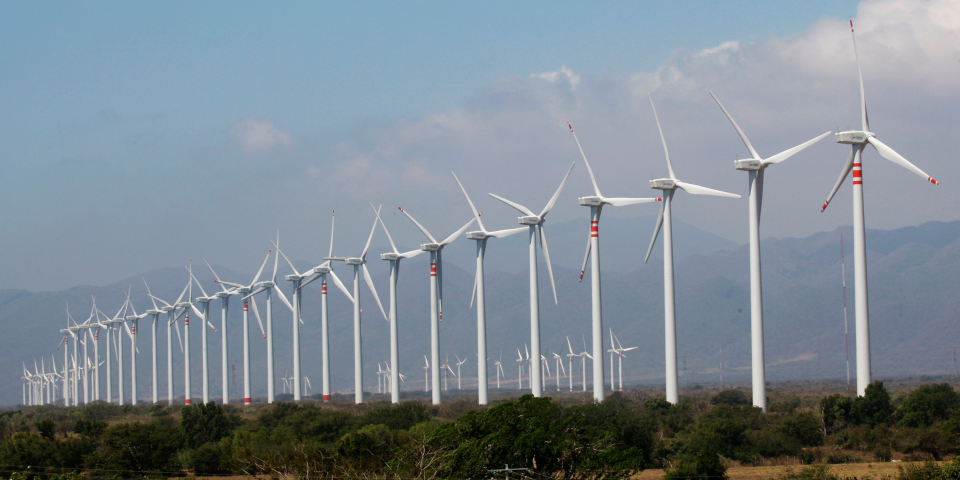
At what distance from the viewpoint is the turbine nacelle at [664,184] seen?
6438 cm

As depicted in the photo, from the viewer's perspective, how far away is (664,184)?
64625 millimetres

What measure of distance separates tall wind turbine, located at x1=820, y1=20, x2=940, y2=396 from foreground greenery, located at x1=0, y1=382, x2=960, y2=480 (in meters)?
1.62

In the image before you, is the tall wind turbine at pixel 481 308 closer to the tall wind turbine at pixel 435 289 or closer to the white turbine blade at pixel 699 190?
the tall wind turbine at pixel 435 289

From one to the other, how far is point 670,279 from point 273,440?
27.1 metres

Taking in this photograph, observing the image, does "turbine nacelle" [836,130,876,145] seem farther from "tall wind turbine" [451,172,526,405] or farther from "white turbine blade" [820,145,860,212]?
"tall wind turbine" [451,172,526,405]

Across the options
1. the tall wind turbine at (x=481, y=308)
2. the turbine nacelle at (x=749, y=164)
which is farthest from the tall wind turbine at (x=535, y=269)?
the turbine nacelle at (x=749, y=164)

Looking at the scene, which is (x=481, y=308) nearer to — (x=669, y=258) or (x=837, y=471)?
(x=669, y=258)

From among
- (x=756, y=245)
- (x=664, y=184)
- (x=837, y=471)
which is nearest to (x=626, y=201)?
(x=664, y=184)

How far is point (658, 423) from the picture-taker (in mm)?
55062

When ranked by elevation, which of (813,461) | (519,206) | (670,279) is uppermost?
(519,206)

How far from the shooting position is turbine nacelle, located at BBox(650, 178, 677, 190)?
2534 inches

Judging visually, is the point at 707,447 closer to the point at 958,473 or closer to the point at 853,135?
the point at 958,473

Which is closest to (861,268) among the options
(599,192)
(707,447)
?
(707,447)

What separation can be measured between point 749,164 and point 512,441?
32.7 meters
